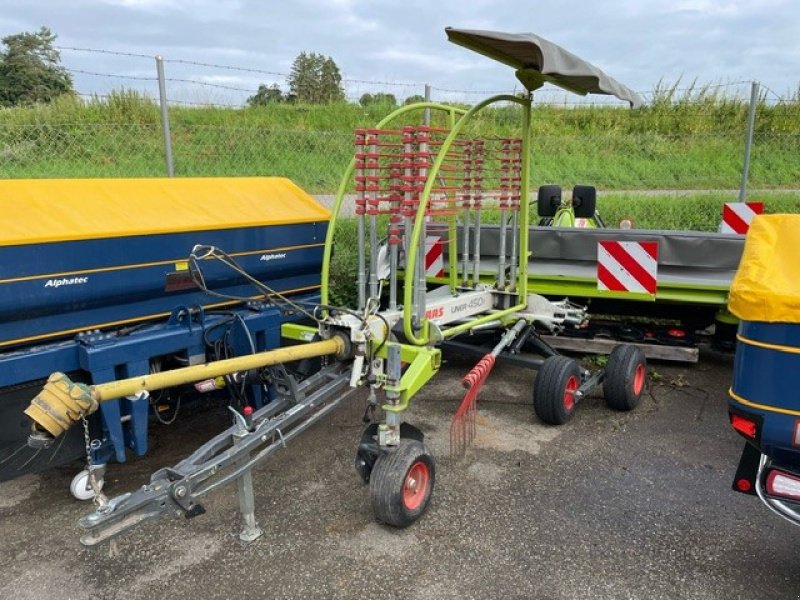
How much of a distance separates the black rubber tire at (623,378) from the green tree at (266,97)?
4108 millimetres

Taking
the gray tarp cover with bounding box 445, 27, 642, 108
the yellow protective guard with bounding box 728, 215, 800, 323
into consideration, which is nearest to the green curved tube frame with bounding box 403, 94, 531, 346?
the gray tarp cover with bounding box 445, 27, 642, 108

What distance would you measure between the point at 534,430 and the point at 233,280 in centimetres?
223

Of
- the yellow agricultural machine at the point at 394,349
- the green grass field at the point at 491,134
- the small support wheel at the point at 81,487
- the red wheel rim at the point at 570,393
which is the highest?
the green grass field at the point at 491,134

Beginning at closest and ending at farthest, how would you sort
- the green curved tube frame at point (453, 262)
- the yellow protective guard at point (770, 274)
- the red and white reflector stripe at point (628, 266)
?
the yellow protective guard at point (770, 274) < the green curved tube frame at point (453, 262) < the red and white reflector stripe at point (628, 266)

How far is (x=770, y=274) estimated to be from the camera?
2467mm

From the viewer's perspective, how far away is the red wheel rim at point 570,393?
4.47 metres

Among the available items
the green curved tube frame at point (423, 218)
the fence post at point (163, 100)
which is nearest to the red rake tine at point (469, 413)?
the green curved tube frame at point (423, 218)

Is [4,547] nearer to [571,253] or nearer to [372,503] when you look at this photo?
[372,503]

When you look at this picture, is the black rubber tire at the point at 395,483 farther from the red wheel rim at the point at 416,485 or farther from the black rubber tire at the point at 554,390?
the black rubber tire at the point at 554,390

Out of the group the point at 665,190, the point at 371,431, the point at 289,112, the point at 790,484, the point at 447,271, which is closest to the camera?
the point at 790,484

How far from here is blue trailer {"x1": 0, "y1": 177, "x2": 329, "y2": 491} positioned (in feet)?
10.5

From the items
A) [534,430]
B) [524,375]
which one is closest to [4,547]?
[534,430]

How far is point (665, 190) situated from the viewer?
1264 cm

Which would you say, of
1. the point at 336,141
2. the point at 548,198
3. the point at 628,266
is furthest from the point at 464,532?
the point at 336,141
